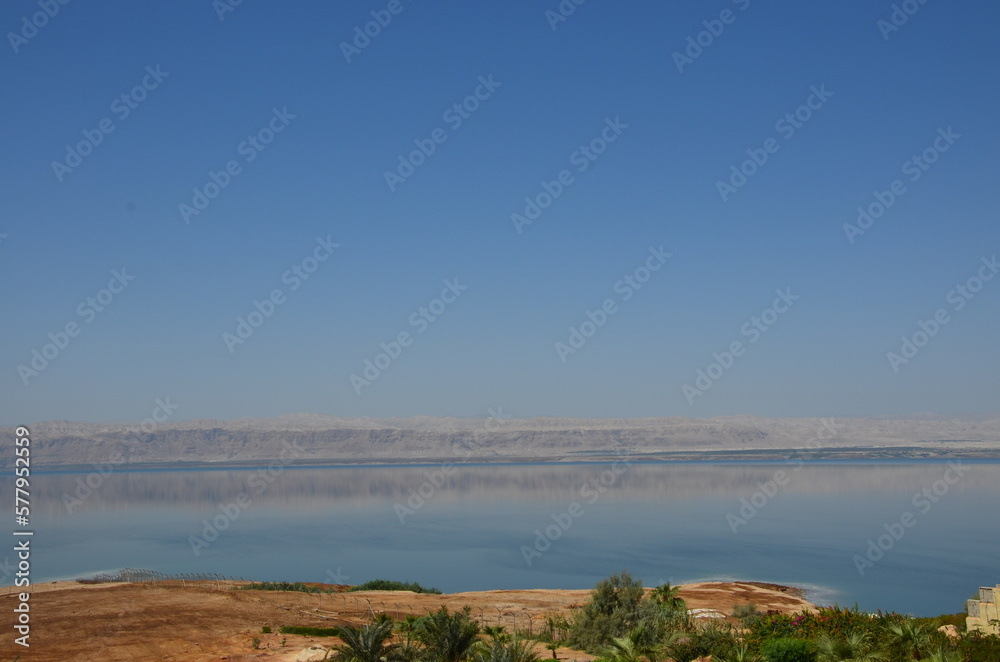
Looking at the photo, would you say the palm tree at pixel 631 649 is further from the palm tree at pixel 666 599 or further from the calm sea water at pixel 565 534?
the calm sea water at pixel 565 534

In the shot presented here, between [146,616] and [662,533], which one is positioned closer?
[146,616]

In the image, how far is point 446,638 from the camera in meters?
17.3

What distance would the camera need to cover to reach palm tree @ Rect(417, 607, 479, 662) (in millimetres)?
17250

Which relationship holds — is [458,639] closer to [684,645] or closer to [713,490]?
[684,645]

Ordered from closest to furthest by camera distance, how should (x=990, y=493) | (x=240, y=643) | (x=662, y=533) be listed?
(x=240, y=643), (x=662, y=533), (x=990, y=493)

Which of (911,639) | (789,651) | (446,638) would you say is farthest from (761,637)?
(446,638)

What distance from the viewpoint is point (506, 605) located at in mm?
29922

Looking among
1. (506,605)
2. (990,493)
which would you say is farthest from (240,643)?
(990,493)

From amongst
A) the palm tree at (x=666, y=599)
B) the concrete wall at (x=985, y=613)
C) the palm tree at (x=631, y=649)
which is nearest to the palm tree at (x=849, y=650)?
the palm tree at (x=631, y=649)

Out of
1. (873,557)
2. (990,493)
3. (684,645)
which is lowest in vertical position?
(684,645)

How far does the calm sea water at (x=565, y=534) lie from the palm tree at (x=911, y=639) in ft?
59.2

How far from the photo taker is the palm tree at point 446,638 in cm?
1725

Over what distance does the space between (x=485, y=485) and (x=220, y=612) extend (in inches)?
3625

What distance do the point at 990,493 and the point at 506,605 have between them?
254 feet
